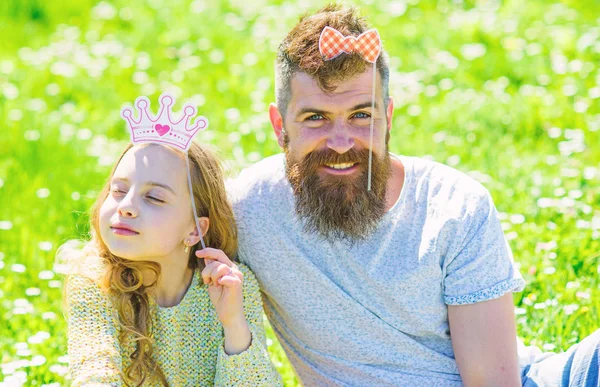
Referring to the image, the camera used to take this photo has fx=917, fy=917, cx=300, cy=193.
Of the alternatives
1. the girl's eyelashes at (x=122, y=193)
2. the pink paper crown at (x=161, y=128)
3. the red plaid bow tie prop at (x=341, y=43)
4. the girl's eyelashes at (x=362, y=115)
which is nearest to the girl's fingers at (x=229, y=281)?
the girl's eyelashes at (x=122, y=193)

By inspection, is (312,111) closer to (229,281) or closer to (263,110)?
(229,281)

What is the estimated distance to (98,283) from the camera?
10.9 ft

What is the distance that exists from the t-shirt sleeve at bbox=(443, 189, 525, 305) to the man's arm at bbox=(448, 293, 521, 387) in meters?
0.04

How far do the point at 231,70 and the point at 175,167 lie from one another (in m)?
4.11

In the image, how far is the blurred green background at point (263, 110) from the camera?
447 cm

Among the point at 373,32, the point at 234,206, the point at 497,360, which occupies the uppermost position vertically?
the point at 373,32

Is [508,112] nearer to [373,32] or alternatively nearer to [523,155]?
[523,155]

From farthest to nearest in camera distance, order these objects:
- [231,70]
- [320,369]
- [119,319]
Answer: [231,70], [320,369], [119,319]

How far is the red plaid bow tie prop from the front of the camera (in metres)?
3.35

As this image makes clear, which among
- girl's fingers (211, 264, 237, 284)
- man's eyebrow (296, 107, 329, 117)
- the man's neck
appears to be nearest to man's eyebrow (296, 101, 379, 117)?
man's eyebrow (296, 107, 329, 117)

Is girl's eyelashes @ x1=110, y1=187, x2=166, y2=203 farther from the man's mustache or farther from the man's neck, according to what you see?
the man's neck

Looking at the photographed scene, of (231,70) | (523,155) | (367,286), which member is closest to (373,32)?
(367,286)

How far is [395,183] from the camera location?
3615mm

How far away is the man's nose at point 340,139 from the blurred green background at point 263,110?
0.58 m
